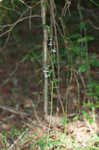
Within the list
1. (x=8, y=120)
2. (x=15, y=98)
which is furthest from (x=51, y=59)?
(x=15, y=98)

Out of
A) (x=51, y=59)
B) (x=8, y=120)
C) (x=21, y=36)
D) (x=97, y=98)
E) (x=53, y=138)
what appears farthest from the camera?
(x=21, y=36)

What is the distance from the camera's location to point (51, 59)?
151 cm

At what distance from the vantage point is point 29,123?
2.19 metres

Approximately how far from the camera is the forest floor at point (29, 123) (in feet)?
5.29

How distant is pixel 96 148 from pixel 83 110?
76 centimetres

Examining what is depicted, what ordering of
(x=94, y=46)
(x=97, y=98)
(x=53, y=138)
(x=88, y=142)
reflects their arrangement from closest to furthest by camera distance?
(x=53, y=138) < (x=88, y=142) < (x=97, y=98) < (x=94, y=46)

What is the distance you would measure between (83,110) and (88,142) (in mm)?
600

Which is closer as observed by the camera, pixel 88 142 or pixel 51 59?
pixel 51 59

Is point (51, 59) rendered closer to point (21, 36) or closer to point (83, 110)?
point (83, 110)

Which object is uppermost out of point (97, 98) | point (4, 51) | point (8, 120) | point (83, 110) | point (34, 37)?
point (34, 37)

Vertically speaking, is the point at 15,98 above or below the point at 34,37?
below

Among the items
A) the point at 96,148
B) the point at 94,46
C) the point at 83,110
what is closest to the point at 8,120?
the point at 83,110

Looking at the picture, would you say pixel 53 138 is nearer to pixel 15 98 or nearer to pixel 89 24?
pixel 15 98

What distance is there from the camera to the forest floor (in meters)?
1.61
